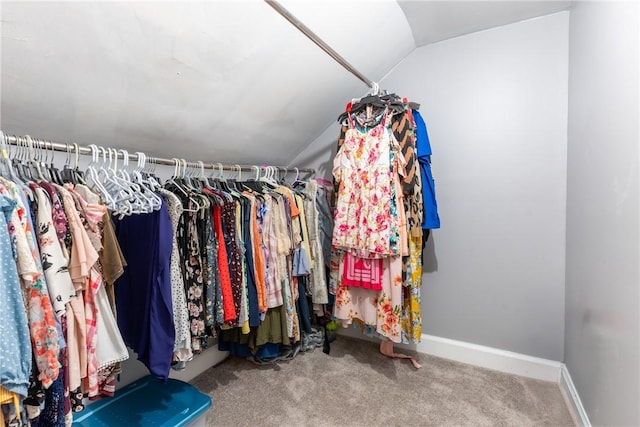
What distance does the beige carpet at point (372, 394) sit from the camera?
1.64 meters

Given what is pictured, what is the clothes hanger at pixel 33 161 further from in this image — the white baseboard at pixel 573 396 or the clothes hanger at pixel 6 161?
the white baseboard at pixel 573 396

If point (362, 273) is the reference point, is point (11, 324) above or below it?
above

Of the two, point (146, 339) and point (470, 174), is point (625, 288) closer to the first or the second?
point (470, 174)

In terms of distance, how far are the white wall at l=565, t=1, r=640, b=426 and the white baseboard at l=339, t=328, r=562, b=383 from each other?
19 cm

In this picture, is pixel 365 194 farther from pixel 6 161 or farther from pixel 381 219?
pixel 6 161

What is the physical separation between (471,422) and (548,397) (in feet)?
1.73

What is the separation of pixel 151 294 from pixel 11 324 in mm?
484

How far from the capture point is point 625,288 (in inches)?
44.3

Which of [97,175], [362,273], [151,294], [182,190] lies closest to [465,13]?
[362,273]

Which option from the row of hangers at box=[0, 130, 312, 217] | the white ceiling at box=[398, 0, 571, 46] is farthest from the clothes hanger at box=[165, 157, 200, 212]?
the white ceiling at box=[398, 0, 571, 46]

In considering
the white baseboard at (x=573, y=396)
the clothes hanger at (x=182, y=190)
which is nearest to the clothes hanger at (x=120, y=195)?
the clothes hanger at (x=182, y=190)

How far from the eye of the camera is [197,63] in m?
1.35

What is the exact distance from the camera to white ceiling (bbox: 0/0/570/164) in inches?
41.6

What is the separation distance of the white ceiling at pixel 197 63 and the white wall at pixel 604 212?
609 millimetres
